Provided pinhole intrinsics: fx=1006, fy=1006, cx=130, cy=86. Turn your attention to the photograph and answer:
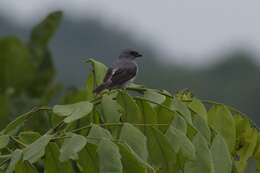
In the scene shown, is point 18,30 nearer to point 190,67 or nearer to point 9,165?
point 190,67

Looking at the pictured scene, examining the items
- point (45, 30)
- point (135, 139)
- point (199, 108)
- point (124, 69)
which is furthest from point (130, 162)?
point (45, 30)

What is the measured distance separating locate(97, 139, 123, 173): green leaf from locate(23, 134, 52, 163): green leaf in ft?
0.60

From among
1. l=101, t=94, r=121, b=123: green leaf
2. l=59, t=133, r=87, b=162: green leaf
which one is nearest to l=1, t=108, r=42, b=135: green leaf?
l=101, t=94, r=121, b=123: green leaf

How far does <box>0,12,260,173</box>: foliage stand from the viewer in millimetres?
3268

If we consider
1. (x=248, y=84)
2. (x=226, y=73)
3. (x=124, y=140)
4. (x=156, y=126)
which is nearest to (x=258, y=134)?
(x=156, y=126)

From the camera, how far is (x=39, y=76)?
9.58m

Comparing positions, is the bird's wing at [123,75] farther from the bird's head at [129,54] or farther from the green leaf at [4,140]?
the green leaf at [4,140]

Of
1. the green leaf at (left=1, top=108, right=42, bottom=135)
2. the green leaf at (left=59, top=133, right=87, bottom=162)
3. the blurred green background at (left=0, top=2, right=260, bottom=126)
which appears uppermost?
the green leaf at (left=59, top=133, right=87, bottom=162)

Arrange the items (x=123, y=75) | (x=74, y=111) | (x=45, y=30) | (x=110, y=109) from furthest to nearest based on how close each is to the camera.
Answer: (x=45, y=30)
(x=123, y=75)
(x=110, y=109)
(x=74, y=111)

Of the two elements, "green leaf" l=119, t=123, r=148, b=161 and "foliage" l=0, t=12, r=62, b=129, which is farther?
"foliage" l=0, t=12, r=62, b=129

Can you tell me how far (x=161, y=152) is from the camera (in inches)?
136

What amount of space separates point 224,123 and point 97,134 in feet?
2.30

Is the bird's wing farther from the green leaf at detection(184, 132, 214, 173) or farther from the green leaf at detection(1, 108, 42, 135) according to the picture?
the green leaf at detection(184, 132, 214, 173)

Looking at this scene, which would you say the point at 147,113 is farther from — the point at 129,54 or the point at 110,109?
the point at 129,54
